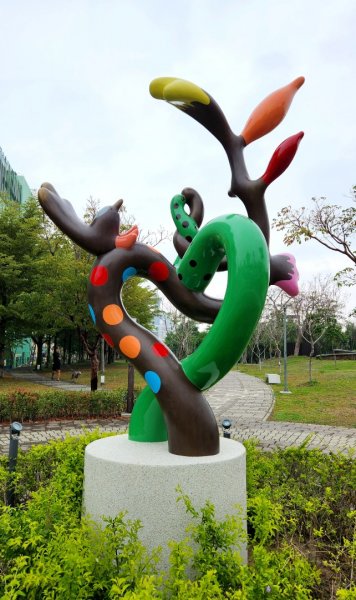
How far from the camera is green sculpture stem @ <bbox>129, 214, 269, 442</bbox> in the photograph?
3.75 metres

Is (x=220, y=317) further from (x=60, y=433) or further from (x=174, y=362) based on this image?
(x=60, y=433)

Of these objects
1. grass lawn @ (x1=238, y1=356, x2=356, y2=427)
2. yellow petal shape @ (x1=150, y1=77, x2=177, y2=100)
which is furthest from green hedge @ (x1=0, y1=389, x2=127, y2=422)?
yellow petal shape @ (x1=150, y1=77, x2=177, y2=100)

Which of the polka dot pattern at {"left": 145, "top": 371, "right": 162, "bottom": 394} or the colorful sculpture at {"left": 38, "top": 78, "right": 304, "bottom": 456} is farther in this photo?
the polka dot pattern at {"left": 145, "top": 371, "right": 162, "bottom": 394}

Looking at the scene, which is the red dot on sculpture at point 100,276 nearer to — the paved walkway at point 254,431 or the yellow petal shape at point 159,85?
the yellow petal shape at point 159,85

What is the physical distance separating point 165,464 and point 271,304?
42.7m

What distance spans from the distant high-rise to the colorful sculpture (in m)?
36.6

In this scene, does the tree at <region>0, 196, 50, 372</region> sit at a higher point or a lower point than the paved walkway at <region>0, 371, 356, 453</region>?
higher

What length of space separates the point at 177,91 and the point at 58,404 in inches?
395

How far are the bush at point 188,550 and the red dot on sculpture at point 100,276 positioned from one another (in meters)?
1.88

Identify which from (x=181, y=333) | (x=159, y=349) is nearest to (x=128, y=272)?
(x=159, y=349)

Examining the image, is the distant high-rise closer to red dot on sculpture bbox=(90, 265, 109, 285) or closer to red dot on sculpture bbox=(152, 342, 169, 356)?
red dot on sculpture bbox=(90, 265, 109, 285)

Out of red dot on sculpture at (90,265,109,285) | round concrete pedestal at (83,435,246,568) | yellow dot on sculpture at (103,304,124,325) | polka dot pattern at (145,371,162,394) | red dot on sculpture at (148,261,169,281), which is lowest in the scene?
round concrete pedestal at (83,435,246,568)

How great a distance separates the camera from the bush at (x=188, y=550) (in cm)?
273

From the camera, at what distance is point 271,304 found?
148 ft
